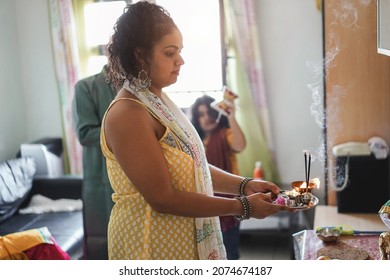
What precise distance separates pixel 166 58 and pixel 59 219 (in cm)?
91

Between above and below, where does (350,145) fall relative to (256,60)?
below

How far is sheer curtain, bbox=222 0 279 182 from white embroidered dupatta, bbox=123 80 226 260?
1.18 ft

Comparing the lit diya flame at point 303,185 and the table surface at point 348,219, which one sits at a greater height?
the lit diya flame at point 303,185

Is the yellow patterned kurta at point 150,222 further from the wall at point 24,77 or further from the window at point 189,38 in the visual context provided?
the wall at point 24,77

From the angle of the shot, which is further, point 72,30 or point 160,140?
point 72,30

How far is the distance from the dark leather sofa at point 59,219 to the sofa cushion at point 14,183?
2cm

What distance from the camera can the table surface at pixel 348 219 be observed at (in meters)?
1.36

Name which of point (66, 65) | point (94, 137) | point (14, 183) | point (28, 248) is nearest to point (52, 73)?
point (66, 65)

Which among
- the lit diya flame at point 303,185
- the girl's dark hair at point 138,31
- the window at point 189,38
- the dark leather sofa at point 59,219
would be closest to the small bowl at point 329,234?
the lit diya flame at point 303,185

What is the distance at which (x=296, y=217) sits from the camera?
1.93 metres

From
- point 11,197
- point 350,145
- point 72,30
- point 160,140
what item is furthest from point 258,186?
point 11,197

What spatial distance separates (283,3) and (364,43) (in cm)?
22
